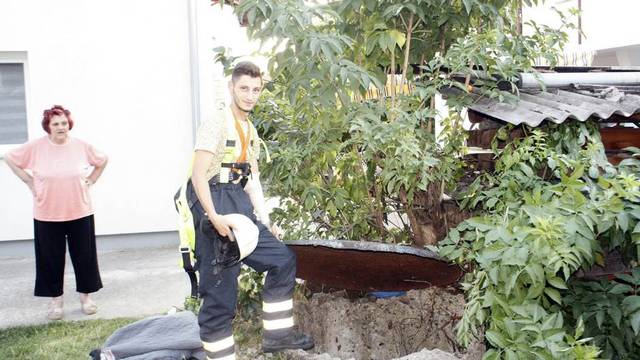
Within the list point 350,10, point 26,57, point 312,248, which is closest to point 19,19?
point 26,57

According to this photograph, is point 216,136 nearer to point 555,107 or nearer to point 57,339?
point 555,107

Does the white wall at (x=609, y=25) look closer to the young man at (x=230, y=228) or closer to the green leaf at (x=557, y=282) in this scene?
the young man at (x=230, y=228)

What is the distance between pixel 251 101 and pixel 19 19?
554 cm

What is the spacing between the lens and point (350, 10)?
379cm

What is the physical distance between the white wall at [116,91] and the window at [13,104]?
0.57ft

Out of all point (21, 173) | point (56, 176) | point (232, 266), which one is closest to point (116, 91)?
point (21, 173)

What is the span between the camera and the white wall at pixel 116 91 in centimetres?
766

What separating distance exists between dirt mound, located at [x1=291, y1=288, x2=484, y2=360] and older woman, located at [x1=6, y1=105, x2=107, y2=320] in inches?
93.8

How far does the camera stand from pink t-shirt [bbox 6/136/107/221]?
523 centimetres

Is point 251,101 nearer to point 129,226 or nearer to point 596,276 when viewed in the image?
point 596,276

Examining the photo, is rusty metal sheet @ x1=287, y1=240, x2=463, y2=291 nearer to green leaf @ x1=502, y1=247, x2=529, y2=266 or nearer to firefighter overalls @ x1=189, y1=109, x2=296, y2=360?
firefighter overalls @ x1=189, y1=109, x2=296, y2=360

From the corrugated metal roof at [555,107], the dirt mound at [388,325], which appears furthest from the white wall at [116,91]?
the corrugated metal roof at [555,107]

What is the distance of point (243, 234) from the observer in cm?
324

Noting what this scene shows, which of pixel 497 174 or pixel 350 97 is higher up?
pixel 350 97
